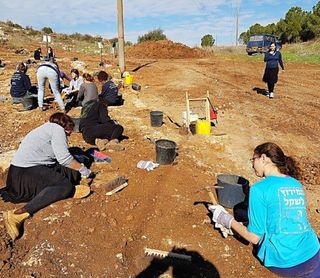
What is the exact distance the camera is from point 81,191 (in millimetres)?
4297

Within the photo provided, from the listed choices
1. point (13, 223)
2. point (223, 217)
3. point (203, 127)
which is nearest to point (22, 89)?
point (203, 127)

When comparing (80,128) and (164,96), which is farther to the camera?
(164,96)

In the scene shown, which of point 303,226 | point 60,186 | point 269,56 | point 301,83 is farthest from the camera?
point 301,83

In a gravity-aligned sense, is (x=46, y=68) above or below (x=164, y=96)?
above

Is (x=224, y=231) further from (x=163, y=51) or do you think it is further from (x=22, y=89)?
(x=163, y=51)

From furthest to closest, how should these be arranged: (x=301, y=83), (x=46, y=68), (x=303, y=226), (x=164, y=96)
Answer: (x=301, y=83)
(x=164, y=96)
(x=46, y=68)
(x=303, y=226)

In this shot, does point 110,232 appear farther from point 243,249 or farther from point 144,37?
point 144,37

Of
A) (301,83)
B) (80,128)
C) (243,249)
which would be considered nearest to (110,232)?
(243,249)

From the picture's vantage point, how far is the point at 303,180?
5.39m

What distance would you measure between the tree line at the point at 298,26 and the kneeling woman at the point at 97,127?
41.8 m

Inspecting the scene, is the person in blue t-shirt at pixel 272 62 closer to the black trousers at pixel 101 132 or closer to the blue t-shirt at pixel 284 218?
the black trousers at pixel 101 132

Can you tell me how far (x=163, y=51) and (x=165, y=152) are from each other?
24.6 m

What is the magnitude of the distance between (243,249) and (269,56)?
819cm

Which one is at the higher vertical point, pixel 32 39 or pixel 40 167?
pixel 32 39
